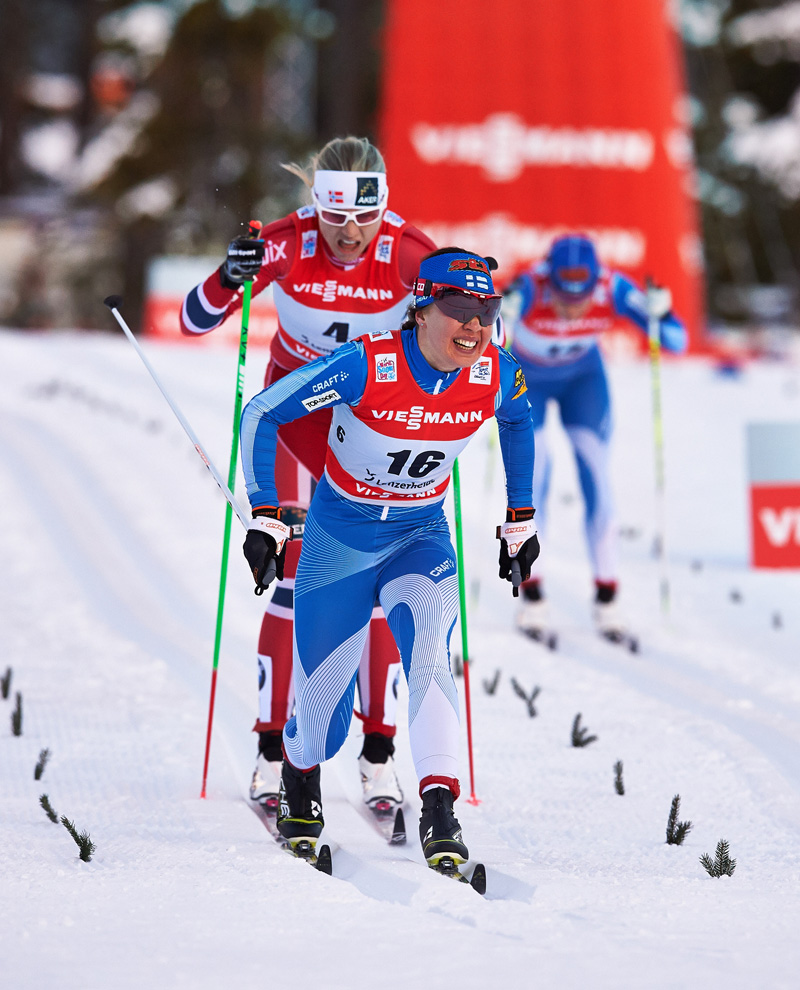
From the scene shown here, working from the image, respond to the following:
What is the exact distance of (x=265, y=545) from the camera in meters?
3.70

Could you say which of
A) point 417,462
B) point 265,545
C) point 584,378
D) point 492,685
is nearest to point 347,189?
point 417,462

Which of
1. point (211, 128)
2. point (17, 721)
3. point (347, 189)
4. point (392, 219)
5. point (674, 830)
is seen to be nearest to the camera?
point (674, 830)

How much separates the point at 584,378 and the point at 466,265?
3.57 metres

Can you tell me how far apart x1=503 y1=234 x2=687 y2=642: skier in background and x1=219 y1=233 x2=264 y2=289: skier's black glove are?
2.88 m

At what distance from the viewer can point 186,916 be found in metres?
3.26

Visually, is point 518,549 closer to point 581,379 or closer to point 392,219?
point 392,219

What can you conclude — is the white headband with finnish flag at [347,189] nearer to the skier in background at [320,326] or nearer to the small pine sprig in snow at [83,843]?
the skier in background at [320,326]

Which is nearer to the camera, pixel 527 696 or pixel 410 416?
pixel 410 416

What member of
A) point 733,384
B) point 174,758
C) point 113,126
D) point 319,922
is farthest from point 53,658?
point 113,126

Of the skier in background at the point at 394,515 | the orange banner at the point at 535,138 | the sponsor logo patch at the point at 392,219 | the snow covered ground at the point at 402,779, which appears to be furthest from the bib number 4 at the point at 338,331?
the orange banner at the point at 535,138

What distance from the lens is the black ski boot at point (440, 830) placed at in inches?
142

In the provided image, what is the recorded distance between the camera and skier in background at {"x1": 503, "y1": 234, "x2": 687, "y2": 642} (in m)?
6.98

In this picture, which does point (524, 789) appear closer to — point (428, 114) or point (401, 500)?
point (401, 500)

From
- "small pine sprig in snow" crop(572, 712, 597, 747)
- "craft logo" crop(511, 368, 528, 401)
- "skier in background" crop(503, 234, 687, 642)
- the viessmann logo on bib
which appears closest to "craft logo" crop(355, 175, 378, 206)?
"craft logo" crop(511, 368, 528, 401)
